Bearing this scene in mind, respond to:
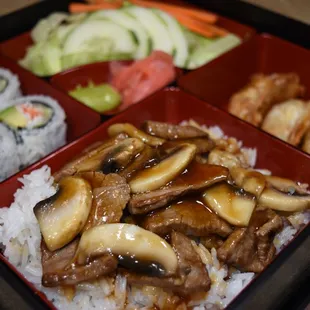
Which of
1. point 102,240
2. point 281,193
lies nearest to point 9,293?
point 102,240

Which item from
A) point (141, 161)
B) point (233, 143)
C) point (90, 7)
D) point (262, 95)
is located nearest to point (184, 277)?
point (141, 161)

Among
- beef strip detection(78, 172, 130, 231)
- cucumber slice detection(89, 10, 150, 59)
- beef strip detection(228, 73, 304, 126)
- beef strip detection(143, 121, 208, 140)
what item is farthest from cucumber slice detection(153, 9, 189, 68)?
beef strip detection(78, 172, 130, 231)

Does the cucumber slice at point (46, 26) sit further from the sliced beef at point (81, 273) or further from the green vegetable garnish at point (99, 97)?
the sliced beef at point (81, 273)

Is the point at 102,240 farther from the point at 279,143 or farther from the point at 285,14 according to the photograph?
the point at 285,14

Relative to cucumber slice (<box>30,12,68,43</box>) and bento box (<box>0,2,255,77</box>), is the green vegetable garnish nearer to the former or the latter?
bento box (<box>0,2,255,77</box>)

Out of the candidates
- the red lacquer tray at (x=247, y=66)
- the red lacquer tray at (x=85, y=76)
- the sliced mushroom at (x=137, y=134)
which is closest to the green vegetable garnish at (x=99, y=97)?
the red lacquer tray at (x=85, y=76)
